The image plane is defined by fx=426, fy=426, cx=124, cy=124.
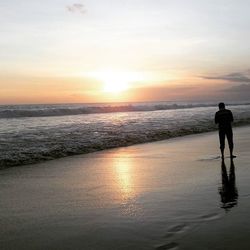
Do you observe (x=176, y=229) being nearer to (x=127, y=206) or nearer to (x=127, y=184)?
(x=127, y=206)

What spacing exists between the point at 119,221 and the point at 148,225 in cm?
50

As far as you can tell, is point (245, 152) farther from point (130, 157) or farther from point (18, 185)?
point (18, 185)

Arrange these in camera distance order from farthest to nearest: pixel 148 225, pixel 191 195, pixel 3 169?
pixel 3 169 → pixel 191 195 → pixel 148 225

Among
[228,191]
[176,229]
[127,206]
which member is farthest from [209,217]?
[228,191]

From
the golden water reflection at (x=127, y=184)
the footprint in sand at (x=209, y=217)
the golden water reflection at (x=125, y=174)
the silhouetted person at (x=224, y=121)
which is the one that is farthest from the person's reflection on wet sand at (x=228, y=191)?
the silhouetted person at (x=224, y=121)

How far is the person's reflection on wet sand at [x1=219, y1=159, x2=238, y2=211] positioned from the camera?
7.17 metres

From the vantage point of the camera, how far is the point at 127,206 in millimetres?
7328

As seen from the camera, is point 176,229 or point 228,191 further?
point 228,191

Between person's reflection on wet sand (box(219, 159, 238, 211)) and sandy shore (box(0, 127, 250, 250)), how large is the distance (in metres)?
0.02

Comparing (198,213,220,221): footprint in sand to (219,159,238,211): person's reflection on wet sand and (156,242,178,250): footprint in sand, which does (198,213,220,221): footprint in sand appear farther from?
(156,242,178,250): footprint in sand

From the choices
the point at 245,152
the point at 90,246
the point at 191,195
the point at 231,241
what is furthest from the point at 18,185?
the point at 245,152

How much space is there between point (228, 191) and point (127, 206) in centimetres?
216

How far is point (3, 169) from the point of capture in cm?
1246

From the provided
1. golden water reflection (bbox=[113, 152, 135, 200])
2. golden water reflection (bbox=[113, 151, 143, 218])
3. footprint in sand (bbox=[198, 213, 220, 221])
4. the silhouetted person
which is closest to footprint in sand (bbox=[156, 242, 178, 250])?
footprint in sand (bbox=[198, 213, 220, 221])
